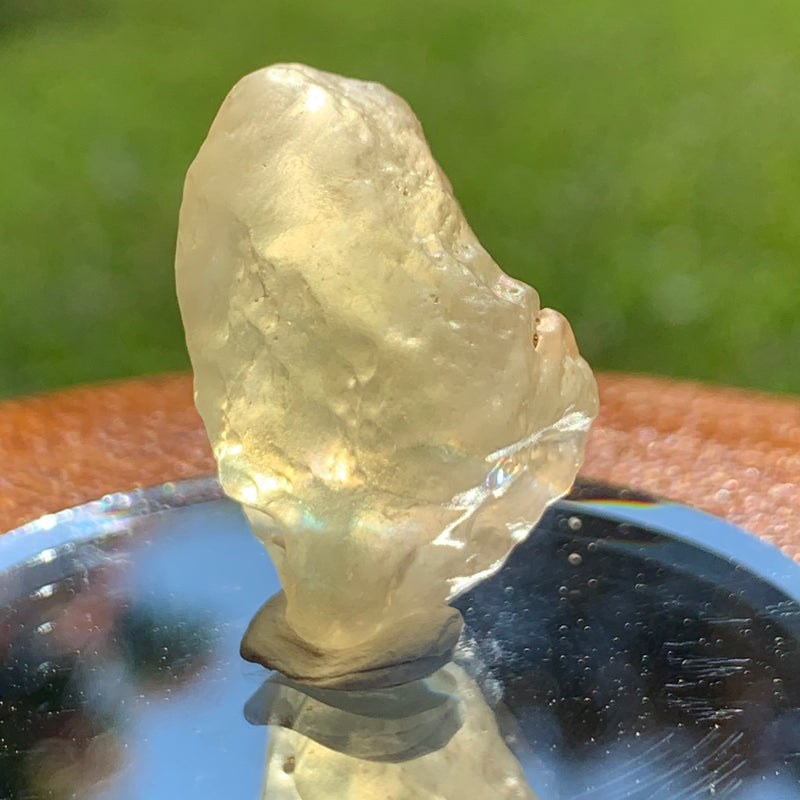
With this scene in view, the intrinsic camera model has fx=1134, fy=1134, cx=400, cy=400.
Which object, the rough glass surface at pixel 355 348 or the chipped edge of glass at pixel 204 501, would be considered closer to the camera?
the rough glass surface at pixel 355 348

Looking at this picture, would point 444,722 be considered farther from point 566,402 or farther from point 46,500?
point 46,500

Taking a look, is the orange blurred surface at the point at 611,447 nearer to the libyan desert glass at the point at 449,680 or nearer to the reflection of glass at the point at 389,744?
the libyan desert glass at the point at 449,680

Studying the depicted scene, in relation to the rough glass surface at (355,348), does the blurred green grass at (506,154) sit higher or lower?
lower

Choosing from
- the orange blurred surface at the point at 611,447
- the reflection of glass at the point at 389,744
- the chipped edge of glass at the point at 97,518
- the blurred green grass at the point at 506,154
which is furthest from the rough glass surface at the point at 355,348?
the blurred green grass at the point at 506,154

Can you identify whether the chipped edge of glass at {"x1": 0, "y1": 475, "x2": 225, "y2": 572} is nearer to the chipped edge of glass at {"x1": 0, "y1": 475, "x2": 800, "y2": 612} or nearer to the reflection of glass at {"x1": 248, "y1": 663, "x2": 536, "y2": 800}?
the chipped edge of glass at {"x1": 0, "y1": 475, "x2": 800, "y2": 612}

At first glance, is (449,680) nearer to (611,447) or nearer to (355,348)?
(355,348)

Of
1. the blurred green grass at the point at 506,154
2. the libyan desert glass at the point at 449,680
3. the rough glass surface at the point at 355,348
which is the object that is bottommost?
the blurred green grass at the point at 506,154

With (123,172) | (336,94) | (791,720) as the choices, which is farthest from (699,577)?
(123,172)
